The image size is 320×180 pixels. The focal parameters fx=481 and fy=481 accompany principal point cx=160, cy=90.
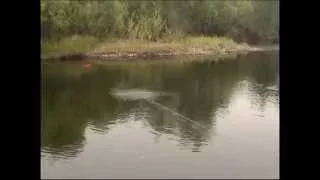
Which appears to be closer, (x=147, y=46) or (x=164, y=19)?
(x=147, y=46)

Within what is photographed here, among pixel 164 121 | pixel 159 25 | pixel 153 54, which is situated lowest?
pixel 164 121

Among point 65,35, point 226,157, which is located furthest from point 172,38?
point 226,157

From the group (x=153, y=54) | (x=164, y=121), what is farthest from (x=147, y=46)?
(x=164, y=121)

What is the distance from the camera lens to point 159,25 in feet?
22.2

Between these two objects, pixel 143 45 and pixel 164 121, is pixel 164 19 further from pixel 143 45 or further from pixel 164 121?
pixel 164 121

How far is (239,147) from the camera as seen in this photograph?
448 centimetres

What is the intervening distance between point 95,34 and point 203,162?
313 cm

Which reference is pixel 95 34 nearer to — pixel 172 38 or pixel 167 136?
pixel 172 38

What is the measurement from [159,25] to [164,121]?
6.42 ft

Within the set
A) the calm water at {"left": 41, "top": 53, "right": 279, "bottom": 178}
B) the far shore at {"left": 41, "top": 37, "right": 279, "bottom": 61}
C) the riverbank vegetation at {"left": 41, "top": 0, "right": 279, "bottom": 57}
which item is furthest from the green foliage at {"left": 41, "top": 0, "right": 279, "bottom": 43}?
the calm water at {"left": 41, "top": 53, "right": 279, "bottom": 178}

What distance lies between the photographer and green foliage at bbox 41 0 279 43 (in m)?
6.63

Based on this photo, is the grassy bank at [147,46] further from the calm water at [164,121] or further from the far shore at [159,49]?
the calm water at [164,121]
